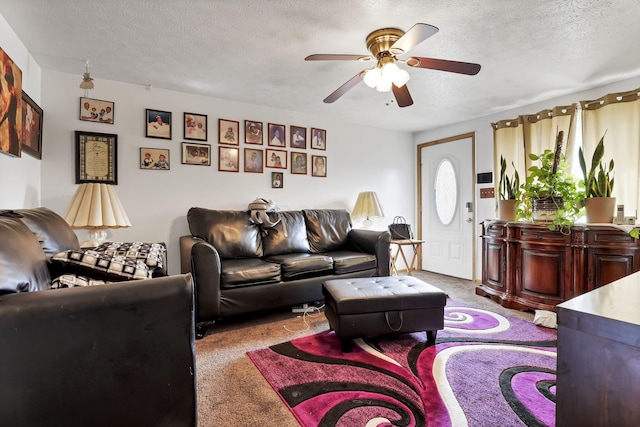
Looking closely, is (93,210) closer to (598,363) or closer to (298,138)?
(298,138)

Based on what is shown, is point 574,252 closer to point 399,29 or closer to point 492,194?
point 492,194

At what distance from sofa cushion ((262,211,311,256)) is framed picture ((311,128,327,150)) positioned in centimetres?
106

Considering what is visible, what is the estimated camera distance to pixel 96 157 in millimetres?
2764

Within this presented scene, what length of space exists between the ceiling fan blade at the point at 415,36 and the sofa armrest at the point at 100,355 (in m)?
1.59

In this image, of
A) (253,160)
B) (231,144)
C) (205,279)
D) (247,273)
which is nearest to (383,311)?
(247,273)

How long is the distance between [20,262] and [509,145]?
4314 millimetres

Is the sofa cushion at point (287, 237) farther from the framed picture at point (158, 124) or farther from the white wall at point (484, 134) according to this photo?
the white wall at point (484, 134)

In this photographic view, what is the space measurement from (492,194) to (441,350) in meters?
2.51

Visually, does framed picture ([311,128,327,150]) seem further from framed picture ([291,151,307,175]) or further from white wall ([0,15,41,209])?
white wall ([0,15,41,209])

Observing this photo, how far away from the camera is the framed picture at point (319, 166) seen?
3967 millimetres

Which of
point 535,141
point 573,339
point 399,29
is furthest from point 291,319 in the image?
point 535,141

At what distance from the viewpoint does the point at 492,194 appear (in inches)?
150

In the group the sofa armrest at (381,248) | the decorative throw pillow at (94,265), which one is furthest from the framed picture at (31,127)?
the sofa armrest at (381,248)

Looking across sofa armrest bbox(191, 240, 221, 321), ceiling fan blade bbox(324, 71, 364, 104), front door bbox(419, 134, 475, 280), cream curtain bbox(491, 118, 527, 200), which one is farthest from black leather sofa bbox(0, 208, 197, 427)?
front door bbox(419, 134, 475, 280)
